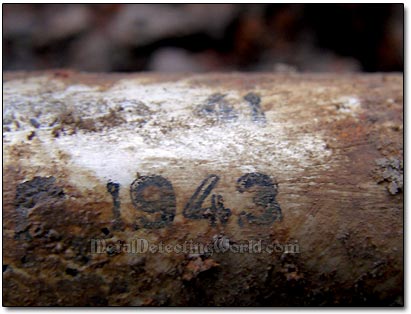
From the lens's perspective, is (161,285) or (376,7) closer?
(161,285)

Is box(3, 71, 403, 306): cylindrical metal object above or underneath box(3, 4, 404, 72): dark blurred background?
underneath

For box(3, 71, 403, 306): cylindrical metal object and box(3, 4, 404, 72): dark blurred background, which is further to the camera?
box(3, 4, 404, 72): dark blurred background

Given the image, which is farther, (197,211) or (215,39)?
(215,39)

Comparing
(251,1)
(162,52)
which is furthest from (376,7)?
(162,52)

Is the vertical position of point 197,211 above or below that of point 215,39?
below

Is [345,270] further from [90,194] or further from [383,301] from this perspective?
[90,194]
